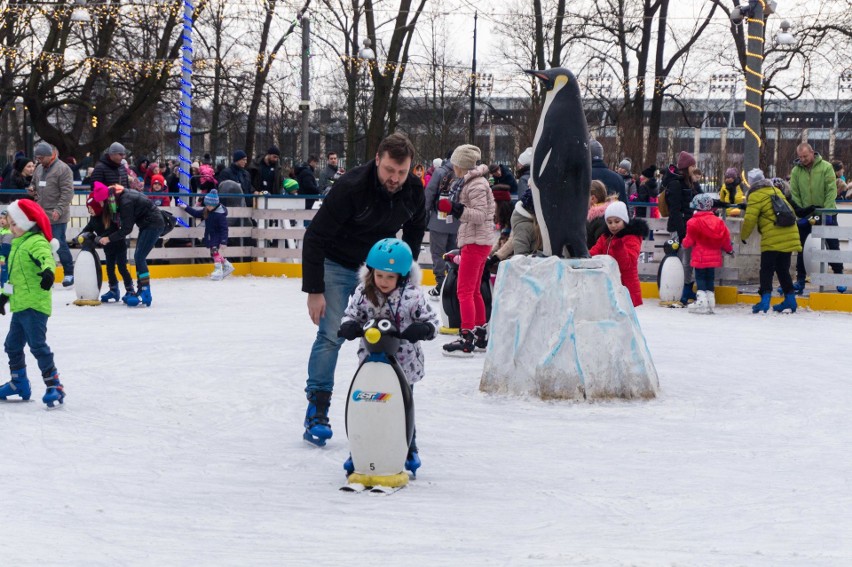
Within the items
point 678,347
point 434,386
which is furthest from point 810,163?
point 434,386

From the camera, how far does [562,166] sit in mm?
7512

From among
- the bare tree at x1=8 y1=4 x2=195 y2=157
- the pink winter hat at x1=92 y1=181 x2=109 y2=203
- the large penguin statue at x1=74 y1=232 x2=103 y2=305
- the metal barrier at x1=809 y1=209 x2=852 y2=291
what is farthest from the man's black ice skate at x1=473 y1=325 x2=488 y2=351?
the bare tree at x1=8 y1=4 x2=195 y2=157

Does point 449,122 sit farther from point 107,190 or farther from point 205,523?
point 205,523

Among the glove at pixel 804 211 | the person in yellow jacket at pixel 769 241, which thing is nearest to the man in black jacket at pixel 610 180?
the person in yellow jacket at pixel 769 241

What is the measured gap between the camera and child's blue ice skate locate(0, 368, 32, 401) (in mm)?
6910

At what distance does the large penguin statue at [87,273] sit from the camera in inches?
479

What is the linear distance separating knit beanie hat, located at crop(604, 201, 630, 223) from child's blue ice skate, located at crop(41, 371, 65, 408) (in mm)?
3955

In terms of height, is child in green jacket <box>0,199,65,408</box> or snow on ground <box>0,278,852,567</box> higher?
child in green jacket <box>0,199,65,408</box>

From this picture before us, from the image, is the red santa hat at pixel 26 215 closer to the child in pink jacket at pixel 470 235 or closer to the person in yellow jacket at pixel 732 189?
the child in pink jacket at pixel 470 235

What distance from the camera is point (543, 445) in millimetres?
5984

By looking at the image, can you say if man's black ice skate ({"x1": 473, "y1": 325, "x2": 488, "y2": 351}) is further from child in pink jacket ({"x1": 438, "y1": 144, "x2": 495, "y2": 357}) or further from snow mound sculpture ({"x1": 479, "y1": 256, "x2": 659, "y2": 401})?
snow mound sculpture ({"x1": 479, "y1": 256, "x2": 659, "y2": 401})

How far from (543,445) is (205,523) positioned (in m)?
2.04

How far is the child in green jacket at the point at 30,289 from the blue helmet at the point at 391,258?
234 cm

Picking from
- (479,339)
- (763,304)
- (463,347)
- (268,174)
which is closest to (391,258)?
(463,347)
